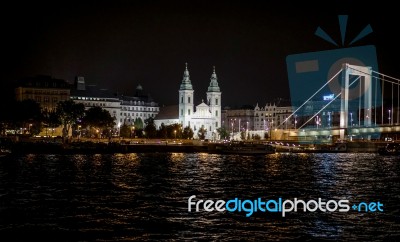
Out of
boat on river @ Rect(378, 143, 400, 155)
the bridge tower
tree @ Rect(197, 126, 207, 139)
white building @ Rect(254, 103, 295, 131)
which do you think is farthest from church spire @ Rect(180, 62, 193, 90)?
boat on river @ Rect(378, 143, 400, 155)

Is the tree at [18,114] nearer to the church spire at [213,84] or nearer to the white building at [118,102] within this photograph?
the white building at [118,102]

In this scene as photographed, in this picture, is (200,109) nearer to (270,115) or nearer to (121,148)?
(270,115)

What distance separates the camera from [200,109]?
511 ft

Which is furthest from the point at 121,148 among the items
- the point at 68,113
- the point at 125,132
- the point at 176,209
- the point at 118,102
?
the point at 118,102

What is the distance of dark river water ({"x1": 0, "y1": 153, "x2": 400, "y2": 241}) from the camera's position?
1641 cm

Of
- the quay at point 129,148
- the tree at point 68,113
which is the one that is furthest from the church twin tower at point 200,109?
the quay at point 129,148

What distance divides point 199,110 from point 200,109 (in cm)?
51

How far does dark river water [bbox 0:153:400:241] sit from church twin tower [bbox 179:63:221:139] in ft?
394

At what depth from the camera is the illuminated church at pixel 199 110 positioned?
506 feet

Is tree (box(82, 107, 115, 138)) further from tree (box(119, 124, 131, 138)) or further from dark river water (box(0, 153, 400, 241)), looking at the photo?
dark river water (box(0, 153, 400, 241))

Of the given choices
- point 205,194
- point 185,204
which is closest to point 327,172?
point 205,194

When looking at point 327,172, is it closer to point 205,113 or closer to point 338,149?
point 338,149

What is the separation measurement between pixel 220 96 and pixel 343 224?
A: 141 metres

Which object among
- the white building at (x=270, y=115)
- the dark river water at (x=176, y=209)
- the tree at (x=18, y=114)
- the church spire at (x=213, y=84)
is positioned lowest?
the dark river water at (x=176, y=209)
